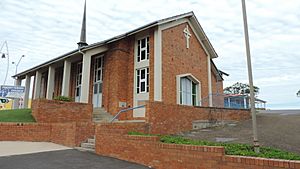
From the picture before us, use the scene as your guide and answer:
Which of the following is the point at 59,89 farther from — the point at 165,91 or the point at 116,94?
the point at 165,91

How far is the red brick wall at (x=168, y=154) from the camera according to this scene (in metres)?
4.77

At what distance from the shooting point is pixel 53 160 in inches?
286

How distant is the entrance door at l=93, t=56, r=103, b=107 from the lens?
56.3 ft

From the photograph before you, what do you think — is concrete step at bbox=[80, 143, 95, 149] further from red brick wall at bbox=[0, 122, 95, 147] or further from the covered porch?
the covered porch

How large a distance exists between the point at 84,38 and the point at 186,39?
1423 cm

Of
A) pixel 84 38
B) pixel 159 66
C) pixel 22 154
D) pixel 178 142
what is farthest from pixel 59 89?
pixel 178 142

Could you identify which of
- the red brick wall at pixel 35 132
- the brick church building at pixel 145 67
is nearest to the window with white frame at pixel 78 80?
the brick church building at pixel 145 67

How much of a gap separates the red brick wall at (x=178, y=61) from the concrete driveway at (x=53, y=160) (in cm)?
726

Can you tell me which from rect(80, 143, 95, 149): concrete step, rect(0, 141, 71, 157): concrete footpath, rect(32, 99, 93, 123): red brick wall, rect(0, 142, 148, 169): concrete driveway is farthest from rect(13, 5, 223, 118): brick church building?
rect(0, 142, 148, 169): concrete driveway

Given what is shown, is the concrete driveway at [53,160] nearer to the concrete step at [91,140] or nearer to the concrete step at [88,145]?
the concrete step at [88,145]

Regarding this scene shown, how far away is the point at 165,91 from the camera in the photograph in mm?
14516

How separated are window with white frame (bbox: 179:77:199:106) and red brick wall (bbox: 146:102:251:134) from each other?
3244mm

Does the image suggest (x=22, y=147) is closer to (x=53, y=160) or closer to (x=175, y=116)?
(x=53, y=160)

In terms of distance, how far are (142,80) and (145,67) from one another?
0.91 meters
